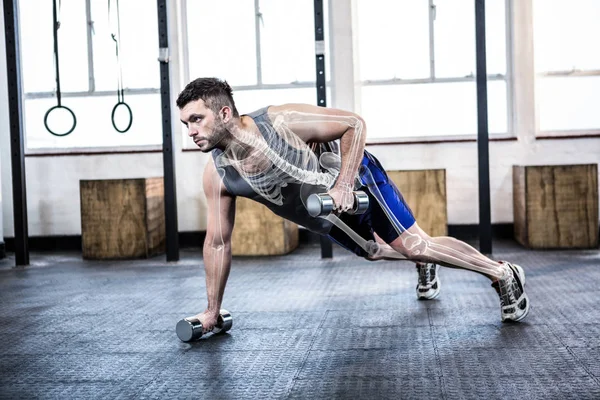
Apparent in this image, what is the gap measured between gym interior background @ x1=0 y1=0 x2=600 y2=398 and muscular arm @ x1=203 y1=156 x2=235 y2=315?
3.49 m

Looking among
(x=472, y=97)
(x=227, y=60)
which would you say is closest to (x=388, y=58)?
(x=472, y=97)

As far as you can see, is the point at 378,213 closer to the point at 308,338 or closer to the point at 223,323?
the point at 308,338

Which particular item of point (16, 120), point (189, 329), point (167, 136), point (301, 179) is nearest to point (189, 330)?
point (189, 329)

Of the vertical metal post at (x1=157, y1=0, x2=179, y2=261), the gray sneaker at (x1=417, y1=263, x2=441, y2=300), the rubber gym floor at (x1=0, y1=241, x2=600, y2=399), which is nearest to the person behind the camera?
A: the rubber gym floor at (x1=0, y1=241, x2=600, y2=399)

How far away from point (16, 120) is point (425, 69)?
3172mm

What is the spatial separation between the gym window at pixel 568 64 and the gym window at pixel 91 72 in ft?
10.3

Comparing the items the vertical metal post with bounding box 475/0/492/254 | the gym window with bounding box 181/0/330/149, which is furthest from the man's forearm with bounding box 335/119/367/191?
the gym window with bounding box 181/0/330/149

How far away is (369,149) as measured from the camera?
633 cm

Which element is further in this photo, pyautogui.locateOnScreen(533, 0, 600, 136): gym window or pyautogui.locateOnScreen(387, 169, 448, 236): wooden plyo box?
pyautogui.locateOnScreen(533, 0, 600, 136): gym window

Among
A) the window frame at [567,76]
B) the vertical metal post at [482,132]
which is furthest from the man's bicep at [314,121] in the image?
the window frame at [567,76]

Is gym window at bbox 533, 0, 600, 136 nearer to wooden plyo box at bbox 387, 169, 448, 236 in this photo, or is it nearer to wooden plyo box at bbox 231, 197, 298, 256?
wooden plyo box at bbox 387, 169, 448, 236

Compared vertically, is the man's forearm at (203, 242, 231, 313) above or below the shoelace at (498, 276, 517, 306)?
above

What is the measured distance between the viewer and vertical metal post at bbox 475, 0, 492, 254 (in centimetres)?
514

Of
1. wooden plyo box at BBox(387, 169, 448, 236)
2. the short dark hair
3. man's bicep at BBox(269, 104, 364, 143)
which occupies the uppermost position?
the short dark hair
